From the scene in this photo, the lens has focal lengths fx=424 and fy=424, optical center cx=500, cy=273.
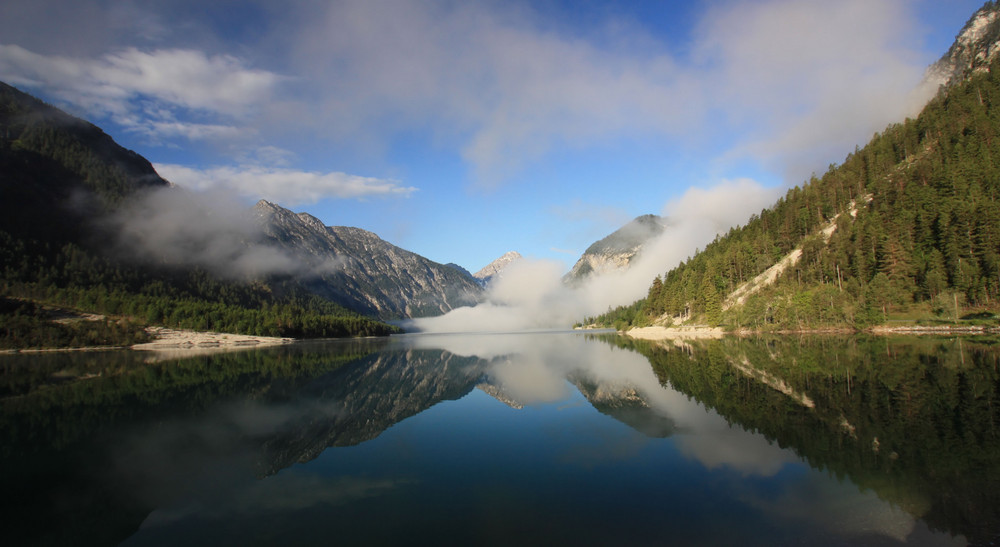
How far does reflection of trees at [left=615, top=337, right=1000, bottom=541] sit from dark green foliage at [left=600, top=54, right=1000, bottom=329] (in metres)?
48.5

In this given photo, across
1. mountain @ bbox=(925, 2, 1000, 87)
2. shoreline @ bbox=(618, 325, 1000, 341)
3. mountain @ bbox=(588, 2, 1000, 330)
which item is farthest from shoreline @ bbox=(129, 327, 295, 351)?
mountain @ bbox=(925, 2, 1000, 87)

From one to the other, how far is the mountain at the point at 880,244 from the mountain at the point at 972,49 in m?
27.9

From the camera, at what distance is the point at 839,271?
84.8 metres

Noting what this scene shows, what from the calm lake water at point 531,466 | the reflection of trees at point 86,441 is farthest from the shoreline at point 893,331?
the reflection of trees at point 86,441

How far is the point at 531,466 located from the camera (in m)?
14.7

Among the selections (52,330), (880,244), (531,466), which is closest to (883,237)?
(880,244)

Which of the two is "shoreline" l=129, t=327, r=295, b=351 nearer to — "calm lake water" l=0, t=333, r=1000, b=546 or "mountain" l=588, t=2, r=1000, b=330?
"calm lake water" l=0, t=333, r=1000, b=546

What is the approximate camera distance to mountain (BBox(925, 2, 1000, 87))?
468 feet

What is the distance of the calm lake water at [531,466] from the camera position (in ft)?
31.6

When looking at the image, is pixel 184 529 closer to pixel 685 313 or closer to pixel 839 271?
pixel 839 271

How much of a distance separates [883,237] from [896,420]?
287 feet

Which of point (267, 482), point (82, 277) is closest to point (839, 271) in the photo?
point (267, 482)

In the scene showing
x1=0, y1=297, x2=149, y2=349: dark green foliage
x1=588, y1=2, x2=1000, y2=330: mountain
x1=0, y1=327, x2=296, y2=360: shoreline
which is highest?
x1=588, y1=2, x2=1000, y2=330: mountain

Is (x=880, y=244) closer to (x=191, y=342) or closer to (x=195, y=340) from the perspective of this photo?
(x=191, y=342)
